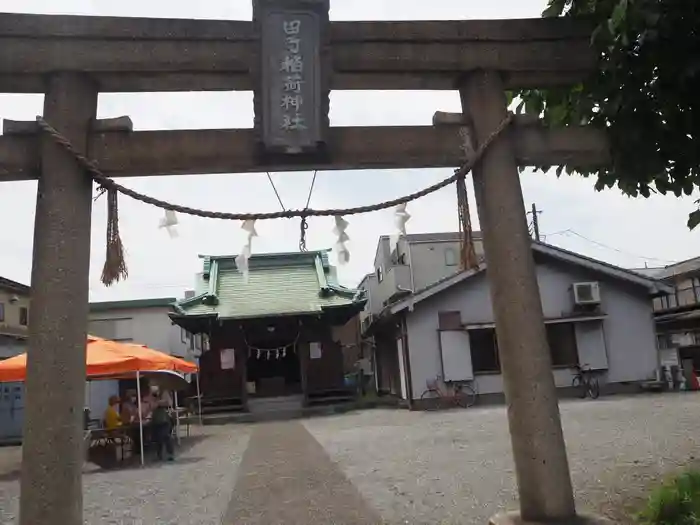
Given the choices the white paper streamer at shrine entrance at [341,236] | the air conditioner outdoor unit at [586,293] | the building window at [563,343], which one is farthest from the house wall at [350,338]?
the white paper streamer at shrine entrance at [341,236]

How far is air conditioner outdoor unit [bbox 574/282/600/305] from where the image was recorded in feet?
69.7

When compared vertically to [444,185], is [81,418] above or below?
below

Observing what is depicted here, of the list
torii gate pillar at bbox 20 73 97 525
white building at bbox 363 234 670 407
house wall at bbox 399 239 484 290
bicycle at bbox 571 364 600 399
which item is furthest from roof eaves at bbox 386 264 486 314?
torii gate pillar at bbox 20 73 97 525

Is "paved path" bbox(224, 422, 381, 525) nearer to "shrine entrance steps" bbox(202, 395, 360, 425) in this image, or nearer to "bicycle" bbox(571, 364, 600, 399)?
"shrine entrance steps" bbox(202, 395, 360, 425)

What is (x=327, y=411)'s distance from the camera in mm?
21875

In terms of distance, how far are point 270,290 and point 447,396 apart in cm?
781

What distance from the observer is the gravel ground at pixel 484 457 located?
690cm

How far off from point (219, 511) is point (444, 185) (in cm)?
492

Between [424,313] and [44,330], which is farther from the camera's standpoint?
[424,313]

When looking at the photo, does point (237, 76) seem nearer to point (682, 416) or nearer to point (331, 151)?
point (331, 151)

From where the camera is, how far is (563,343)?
22.1 m

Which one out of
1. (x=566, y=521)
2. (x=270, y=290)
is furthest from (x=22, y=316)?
(x=566, y=521)

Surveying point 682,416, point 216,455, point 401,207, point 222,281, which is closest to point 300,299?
point 222,281

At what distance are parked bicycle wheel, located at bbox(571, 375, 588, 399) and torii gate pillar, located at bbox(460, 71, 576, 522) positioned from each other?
1780cm
